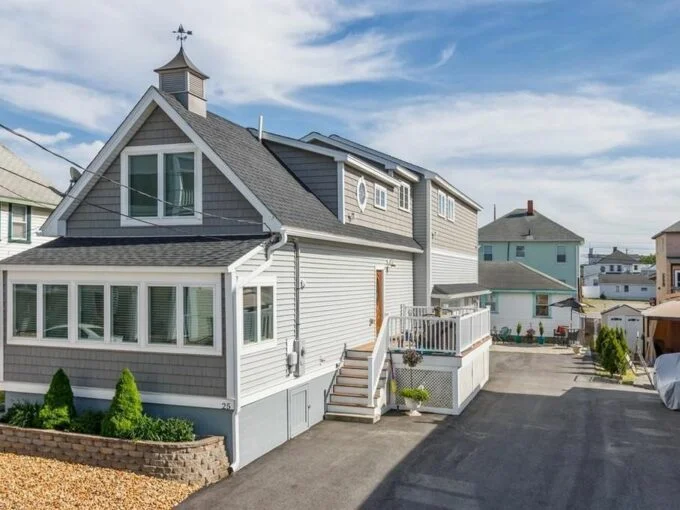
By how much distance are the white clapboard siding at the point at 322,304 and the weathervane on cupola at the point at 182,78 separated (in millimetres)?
4310

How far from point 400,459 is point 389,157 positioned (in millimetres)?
11785

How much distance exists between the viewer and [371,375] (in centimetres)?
1415

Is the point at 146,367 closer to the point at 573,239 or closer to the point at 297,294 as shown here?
the point at 297,294

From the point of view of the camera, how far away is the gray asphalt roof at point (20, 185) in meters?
20.6

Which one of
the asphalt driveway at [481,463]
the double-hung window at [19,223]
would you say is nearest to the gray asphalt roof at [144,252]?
the asphalt driveway at [481,463]

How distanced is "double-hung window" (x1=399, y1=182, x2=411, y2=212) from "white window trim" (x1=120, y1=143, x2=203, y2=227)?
8898 millimetres

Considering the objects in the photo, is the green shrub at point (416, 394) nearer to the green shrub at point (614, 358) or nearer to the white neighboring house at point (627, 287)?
the green shrub at point (614, 358)

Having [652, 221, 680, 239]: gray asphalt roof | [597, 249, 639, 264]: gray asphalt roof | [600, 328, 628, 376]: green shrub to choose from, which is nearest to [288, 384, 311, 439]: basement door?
[600, 328, 628, 376]: green shrub

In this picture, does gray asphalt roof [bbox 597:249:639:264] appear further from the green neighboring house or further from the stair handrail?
the stair handrail

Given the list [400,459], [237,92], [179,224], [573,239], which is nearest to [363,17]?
[237,92]

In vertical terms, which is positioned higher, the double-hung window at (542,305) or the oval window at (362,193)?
the oval window at (362,193)

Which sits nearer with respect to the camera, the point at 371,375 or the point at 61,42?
the point at 61,42

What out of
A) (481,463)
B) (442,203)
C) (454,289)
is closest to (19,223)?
(442,203)

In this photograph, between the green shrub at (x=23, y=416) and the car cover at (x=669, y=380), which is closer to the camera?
the green shrub at (x=23, y=416)
